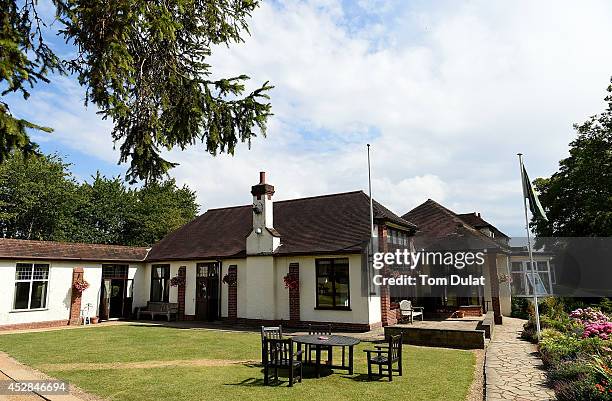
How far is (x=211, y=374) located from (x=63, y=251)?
15009mm

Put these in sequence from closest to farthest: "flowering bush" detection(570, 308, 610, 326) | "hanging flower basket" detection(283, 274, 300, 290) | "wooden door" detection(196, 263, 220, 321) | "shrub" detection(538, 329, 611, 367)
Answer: "shrub" detection(538, 329, 611, 367), "flowering bush" detection(570, 308, 610, 326), "hanging flower basket" detection(283, 274, 300, 290), "wooden door" detection(196, 263, 220, 321)

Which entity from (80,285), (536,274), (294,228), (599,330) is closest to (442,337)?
(599,330)

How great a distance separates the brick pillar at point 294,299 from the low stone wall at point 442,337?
554 centimetres

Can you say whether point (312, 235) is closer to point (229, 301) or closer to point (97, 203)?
point (229, 301)

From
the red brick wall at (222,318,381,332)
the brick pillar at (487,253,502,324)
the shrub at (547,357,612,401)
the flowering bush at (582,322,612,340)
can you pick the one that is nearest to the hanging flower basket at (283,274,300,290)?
the red brick wall at (222,318,381,332)

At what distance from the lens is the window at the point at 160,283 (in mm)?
22953

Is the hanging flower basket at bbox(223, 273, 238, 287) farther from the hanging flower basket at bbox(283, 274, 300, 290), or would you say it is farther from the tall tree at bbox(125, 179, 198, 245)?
the tall tree at bbox(125, 179, 198, 245)

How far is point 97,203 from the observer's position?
1681 inches

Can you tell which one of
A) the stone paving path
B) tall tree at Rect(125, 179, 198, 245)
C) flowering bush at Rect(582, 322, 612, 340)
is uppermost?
tall tree at Rect(125, 179, 198, 245)

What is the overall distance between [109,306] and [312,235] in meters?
12.2

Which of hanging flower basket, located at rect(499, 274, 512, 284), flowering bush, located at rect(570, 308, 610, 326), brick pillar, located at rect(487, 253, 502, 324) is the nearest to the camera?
flowering bush, located at rect(570, 308, 610, 326)

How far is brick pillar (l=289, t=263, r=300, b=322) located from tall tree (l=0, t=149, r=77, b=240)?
29.0 meters

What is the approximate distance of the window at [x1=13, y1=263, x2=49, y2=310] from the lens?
18422mm

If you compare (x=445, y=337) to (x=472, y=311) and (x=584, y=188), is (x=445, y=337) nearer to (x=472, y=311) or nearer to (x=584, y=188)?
(x=472, y=311)
